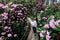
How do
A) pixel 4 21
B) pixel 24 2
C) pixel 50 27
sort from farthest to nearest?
pixel 24 2
pixel 4 21
pixel 50 27

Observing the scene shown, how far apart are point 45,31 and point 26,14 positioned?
8.02 ft

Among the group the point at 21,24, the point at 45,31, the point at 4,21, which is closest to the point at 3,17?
the point at 4,21

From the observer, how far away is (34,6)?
18.3 feet

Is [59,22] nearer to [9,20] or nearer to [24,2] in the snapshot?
[9,20]

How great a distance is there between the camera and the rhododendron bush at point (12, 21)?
477 cm

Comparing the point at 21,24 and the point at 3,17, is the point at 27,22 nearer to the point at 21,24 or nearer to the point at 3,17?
the point at 21,24

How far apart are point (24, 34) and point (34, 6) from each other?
3.36 feet

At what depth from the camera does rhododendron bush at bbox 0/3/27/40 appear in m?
4.77

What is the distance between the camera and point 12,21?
487cm

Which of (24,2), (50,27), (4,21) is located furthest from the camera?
(24,2)

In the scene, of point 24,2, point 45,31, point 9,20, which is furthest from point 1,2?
point 45,31

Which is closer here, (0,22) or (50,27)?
(50,27)

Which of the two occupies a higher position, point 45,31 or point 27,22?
point 45,31

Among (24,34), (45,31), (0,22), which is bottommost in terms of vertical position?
(24,34)
